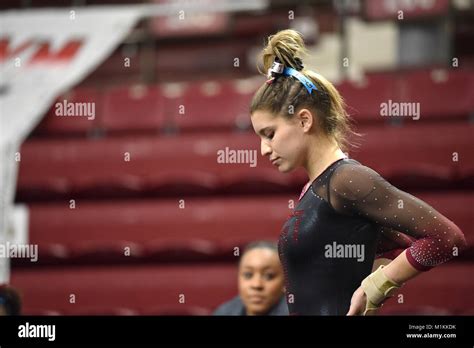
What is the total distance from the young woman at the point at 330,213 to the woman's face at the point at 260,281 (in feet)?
1.98

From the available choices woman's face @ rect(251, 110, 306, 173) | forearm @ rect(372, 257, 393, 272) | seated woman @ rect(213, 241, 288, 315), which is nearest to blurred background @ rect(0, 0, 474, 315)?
seated woman @ rect(213, 241, 288, 315)

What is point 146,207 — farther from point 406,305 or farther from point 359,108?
point 406,305

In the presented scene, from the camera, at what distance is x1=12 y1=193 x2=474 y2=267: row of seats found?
278 centimetres

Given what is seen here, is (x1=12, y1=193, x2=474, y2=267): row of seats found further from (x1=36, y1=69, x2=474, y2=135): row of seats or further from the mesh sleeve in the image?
the mesh sleeve

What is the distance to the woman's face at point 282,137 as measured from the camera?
51.6 inches

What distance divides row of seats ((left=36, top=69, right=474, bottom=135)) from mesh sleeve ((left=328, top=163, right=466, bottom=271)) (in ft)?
5.09

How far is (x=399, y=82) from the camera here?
293cm

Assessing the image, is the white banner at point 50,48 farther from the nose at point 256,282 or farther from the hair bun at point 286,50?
the hair bun at point 286,50

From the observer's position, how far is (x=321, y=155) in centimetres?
131

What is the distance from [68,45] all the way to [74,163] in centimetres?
53

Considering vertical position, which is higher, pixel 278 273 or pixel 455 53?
pixel 455 53

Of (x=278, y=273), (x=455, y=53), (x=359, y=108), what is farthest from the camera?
(x=455, y=53)

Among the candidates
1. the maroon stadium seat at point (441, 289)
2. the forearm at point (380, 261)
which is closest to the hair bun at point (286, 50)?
the forearm at point (380, 261)

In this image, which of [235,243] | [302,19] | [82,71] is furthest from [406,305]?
[302,19]
